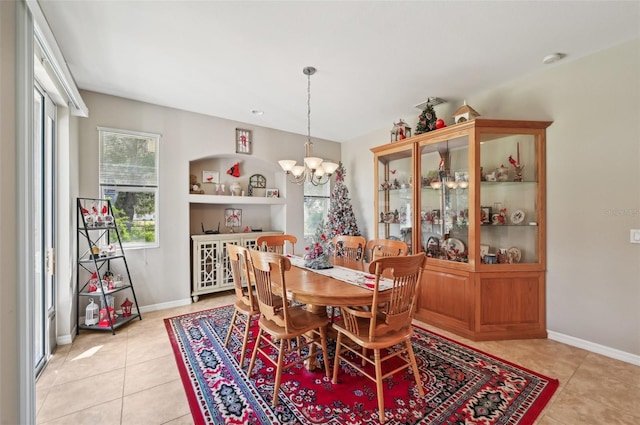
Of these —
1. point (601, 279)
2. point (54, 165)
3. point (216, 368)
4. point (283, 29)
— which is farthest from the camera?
point (54, 165)

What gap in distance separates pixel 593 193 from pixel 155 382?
427 cm

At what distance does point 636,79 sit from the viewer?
2441 millimetres

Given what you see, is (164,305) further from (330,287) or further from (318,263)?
(330,287)

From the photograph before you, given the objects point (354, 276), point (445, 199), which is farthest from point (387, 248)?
point (445, 199)

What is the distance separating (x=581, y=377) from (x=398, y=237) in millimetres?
2246

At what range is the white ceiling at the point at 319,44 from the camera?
2.04 metres

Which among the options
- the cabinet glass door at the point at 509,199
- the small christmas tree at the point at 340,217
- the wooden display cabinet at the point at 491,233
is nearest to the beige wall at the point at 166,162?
the small christmas tree at the point at 340,217

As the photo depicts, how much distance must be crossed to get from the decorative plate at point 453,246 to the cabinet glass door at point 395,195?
47 centimetres

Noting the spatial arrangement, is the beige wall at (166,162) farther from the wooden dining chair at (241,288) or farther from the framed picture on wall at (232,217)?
the wooden dining chair at (241,288)

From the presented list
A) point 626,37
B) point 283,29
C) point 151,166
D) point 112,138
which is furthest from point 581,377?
point 112,138

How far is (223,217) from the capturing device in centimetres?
475

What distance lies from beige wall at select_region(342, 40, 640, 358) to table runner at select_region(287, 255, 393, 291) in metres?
2.06

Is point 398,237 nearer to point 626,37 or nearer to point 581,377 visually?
point 581,377

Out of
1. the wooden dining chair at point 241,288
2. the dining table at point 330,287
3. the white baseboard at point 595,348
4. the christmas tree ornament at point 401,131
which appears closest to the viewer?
the dining table at point 330,287
